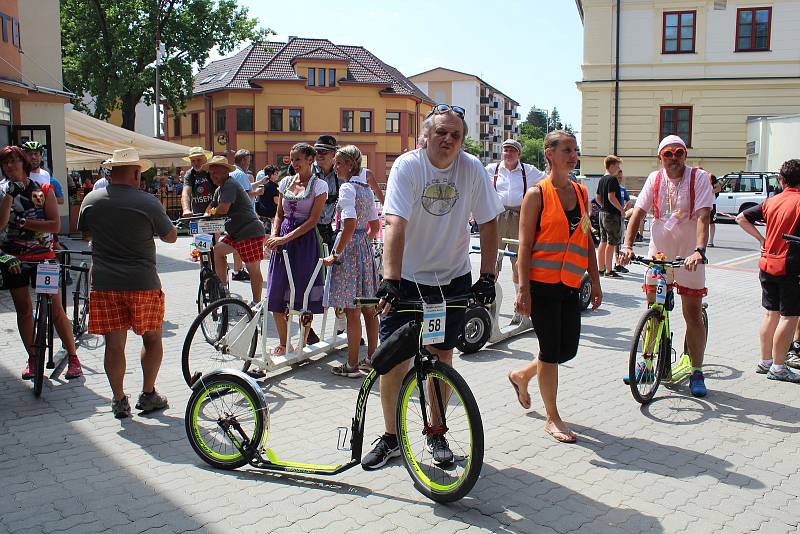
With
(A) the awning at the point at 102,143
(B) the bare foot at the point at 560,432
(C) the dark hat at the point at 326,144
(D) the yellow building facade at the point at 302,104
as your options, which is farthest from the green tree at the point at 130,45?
(B) the bare foot at the point at 560,432

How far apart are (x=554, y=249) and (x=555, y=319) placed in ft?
1.46

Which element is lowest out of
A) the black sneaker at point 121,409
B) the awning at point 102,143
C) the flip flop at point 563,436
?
the flip flop at point 563,436

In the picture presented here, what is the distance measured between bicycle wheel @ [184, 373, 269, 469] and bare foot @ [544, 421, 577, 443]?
75.1 inches

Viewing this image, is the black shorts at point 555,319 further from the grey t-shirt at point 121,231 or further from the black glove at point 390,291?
the grey t-shirt at point 121,231

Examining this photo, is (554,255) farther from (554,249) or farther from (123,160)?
(123,160)

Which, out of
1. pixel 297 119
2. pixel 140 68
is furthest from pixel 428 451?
pixel 297 119

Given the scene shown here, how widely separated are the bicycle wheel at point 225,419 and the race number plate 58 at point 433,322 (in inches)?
43.3

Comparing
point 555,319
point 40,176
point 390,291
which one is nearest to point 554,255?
point 555,319

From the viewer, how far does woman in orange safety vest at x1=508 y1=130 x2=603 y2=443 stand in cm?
502

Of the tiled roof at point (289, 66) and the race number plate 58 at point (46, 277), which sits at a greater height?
the tiled roof at point (289, 66)

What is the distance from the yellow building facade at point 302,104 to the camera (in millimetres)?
56438

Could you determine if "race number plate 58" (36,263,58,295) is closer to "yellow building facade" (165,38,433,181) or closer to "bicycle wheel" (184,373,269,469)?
"bicycle wheel" (184,373,269,469)

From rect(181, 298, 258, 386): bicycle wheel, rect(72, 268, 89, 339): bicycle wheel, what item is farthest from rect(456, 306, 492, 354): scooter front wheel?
rect(72, 268, 89, 339): bicycle wheel

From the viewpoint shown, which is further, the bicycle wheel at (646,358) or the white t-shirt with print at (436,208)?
the bicycle wheel at (646,358)
